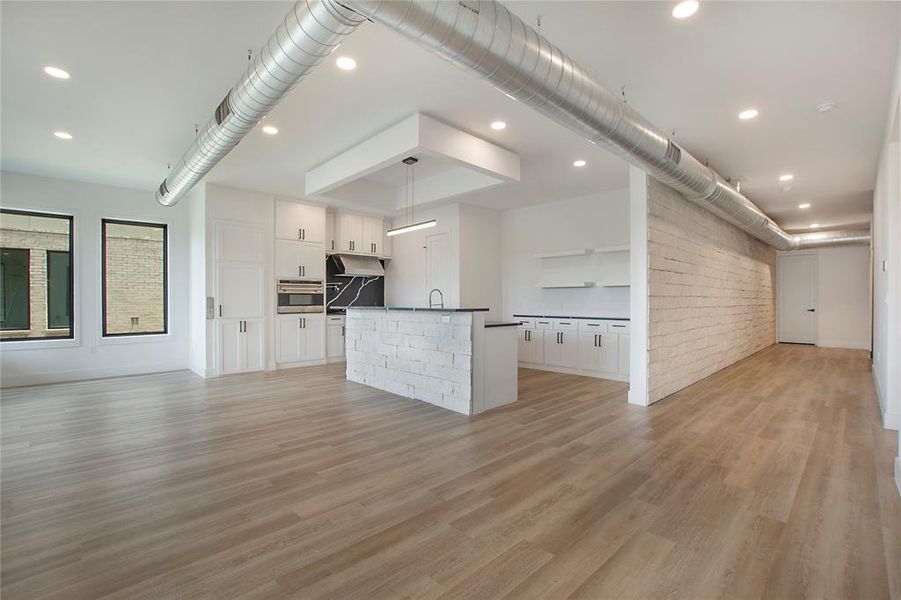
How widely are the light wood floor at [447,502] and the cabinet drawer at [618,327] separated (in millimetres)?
1683

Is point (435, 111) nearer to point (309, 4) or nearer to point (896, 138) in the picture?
point (309, 4)

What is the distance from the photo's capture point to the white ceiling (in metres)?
2.58

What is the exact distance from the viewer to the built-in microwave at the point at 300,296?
7078 millimetres

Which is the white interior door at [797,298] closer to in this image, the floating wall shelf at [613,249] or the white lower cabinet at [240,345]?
the floating wall shelf at [613,249]

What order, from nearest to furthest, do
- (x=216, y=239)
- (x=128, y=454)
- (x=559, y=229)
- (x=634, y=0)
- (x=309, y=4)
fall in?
(x=309, y=4)
(x=634, y=0)
(x=128, y=454)
(x=216, y=239)
(x=559, y=229)

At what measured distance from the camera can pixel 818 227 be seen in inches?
394

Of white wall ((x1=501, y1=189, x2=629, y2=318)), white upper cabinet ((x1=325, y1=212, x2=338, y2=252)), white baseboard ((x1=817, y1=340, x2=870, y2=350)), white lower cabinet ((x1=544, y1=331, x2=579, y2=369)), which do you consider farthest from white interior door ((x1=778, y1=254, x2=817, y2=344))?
white upper cabinet ((x1=325, y1=212, x2=338, y2=252))

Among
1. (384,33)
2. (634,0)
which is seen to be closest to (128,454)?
(384,33)

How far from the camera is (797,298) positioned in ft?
36.7

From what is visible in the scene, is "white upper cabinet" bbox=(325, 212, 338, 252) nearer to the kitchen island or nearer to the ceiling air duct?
the kitchen island

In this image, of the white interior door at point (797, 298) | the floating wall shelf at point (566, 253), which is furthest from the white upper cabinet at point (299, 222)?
the white interior door at point (797, 298)

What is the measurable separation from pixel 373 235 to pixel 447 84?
517 cm

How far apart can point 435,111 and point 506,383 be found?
120 inches

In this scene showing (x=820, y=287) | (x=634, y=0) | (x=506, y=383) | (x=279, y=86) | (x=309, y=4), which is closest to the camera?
(x=309, y=4)
